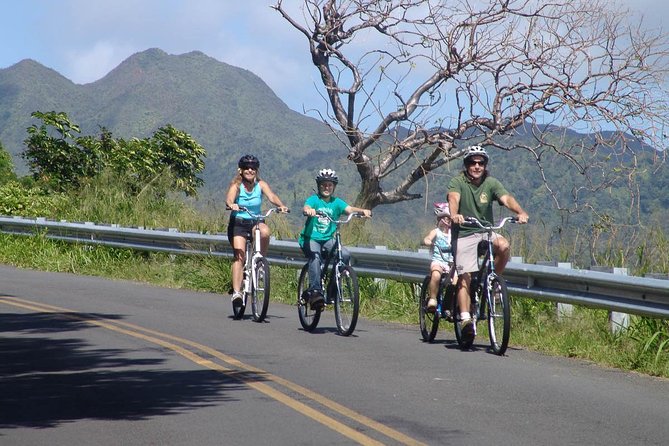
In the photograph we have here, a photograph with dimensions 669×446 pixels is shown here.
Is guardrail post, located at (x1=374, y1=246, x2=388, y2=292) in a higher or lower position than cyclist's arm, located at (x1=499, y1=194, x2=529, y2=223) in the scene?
lower

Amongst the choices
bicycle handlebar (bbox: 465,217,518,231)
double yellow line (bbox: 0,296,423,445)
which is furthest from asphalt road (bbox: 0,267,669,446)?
bicycle handlebar (bbox: 465,217,518,231)

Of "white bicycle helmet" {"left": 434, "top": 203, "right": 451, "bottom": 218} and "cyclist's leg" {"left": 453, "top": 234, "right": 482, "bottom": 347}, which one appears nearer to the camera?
"cyclist's leg" {"left": 453, "top": 234, "right": 482, "bottom": 347}

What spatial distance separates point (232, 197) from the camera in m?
14.8

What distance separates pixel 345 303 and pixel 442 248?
3.97 ft

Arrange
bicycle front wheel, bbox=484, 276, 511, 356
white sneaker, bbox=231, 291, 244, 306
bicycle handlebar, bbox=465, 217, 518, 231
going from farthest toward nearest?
white sneaker, bbox=231, 291, 244, 306 < bicycle handlebar, bbox=465, 217, 518, 231 < bicycle front wheel, bbox=484, 276, 511, 356

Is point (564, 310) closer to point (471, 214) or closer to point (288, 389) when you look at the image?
point (471, 214)

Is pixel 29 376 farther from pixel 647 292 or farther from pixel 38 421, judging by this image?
pixel 647 292

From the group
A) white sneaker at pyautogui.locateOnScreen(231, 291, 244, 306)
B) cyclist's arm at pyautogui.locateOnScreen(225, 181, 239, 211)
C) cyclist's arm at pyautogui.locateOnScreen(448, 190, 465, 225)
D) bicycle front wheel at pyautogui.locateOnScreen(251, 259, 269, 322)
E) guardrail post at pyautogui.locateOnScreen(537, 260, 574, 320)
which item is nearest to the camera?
cyclist's arm at pyautogui.locateOnScreen(448, 190, 465, 225)

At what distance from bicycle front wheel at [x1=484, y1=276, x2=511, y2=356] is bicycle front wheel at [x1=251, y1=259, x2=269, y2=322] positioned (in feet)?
10.8

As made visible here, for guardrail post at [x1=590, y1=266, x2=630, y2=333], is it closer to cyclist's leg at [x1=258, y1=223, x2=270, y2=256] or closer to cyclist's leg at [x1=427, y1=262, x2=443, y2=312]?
cyclist's leg at [x1=427, y1=262, x2=443, y2=312]

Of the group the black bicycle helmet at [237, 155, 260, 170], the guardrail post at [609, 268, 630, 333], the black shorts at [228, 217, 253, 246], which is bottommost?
the guardrail post at [609, 268, 630, 333]

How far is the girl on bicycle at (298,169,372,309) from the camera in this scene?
13.8 m

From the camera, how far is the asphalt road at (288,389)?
7918 millimetres

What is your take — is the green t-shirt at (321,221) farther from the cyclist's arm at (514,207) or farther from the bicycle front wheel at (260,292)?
the cyclist's arm at (514,207)
